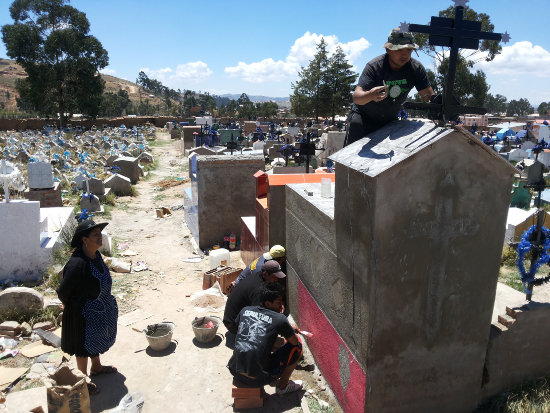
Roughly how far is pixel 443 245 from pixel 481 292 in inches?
22.3

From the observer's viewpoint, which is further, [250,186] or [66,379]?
[250,186]

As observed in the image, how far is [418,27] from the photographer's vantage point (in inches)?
107

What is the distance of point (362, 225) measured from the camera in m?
3.04

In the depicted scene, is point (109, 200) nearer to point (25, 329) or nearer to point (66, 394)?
point (25, 329)

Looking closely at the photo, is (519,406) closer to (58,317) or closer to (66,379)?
(66,379)

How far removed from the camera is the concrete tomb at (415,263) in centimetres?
289

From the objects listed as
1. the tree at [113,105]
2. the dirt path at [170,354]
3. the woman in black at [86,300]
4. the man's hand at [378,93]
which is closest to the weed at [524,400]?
→ the dirt path at [170,354]

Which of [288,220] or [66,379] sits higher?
[288,220]

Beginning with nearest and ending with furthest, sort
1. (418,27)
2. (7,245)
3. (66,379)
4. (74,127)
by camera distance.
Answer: (418,27)
(66,379)
(7,245)
(74,127)

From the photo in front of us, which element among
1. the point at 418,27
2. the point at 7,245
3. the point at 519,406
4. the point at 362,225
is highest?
the point at 418,27

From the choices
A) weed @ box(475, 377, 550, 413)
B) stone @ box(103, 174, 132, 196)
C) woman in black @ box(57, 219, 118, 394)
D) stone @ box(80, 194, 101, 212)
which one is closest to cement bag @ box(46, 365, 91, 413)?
woman in black @ box(57, 219, 118, 394)

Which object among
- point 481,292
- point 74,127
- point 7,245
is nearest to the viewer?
point 481,292

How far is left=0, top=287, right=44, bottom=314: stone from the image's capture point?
5371mm

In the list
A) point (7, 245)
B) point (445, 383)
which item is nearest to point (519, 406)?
point (445, 383)
